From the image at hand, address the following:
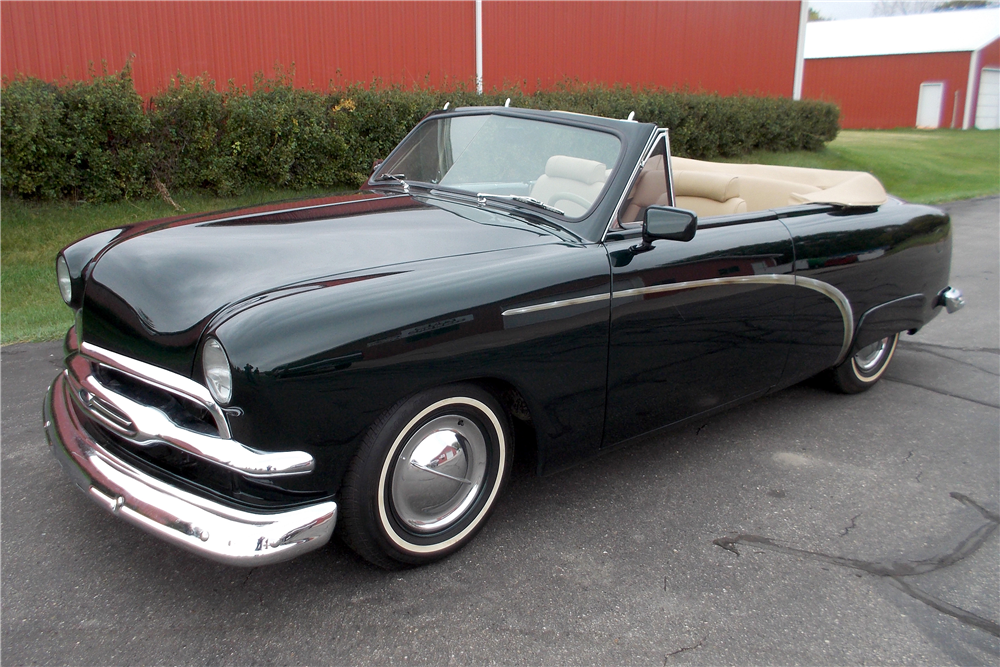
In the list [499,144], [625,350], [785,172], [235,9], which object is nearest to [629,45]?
[235,9]

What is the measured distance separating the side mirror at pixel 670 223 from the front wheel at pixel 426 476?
93cm

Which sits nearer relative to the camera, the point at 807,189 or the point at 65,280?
the point at 65,280

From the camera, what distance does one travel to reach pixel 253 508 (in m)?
2.26

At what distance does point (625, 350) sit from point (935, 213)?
2.71 metres

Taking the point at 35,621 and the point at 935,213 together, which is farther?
the point at 935,213

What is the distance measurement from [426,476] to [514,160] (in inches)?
64.1

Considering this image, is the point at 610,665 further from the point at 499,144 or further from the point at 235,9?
the point at 235,9

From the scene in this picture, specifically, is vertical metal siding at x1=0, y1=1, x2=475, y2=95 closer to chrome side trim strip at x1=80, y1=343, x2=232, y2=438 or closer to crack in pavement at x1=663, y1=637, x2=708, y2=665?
chrome side trim strip at x1=80, y1=343, x2=232, y2=438

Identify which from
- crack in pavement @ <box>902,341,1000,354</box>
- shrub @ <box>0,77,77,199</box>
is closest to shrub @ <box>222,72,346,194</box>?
shrub @ <box>0,77,77,199</box>

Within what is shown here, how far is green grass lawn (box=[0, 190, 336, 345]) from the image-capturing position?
222 inches

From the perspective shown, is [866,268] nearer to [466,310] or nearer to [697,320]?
[697,320]

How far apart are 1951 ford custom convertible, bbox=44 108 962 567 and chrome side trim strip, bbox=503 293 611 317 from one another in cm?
1

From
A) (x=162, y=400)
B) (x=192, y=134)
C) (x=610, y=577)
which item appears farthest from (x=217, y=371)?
(x=192, y=134)

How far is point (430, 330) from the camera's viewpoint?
2.45 meters
